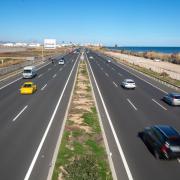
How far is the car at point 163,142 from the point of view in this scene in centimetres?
1343

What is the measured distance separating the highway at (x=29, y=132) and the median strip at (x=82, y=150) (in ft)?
2.09

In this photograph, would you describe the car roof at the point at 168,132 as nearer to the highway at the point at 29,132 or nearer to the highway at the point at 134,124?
the highway at the point at 134,124

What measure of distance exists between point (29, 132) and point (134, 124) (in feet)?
24.3

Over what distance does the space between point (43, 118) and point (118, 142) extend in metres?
7.16

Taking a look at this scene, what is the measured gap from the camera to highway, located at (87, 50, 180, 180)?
12.6m

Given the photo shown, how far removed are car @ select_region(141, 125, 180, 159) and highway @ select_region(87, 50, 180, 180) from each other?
35 centimetres

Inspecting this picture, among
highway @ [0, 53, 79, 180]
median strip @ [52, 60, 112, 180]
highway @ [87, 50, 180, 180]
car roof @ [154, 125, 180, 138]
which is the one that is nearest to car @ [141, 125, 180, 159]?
car roof @ [154, 125, 180, 138]

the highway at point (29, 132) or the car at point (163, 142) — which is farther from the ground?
the car at point (163, 142)

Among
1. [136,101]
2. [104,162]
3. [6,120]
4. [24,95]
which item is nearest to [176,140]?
[104,162]

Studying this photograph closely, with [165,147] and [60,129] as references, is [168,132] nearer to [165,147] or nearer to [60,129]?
[165,147]

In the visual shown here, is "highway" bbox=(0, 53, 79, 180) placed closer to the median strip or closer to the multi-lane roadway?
the multi-lane roadway

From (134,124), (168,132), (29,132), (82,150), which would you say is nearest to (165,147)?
(168,132)

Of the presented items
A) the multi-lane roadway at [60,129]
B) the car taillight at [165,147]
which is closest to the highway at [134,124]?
the multi-lane roadway at [60,129]

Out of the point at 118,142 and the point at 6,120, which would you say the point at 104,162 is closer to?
the point at 118,142
